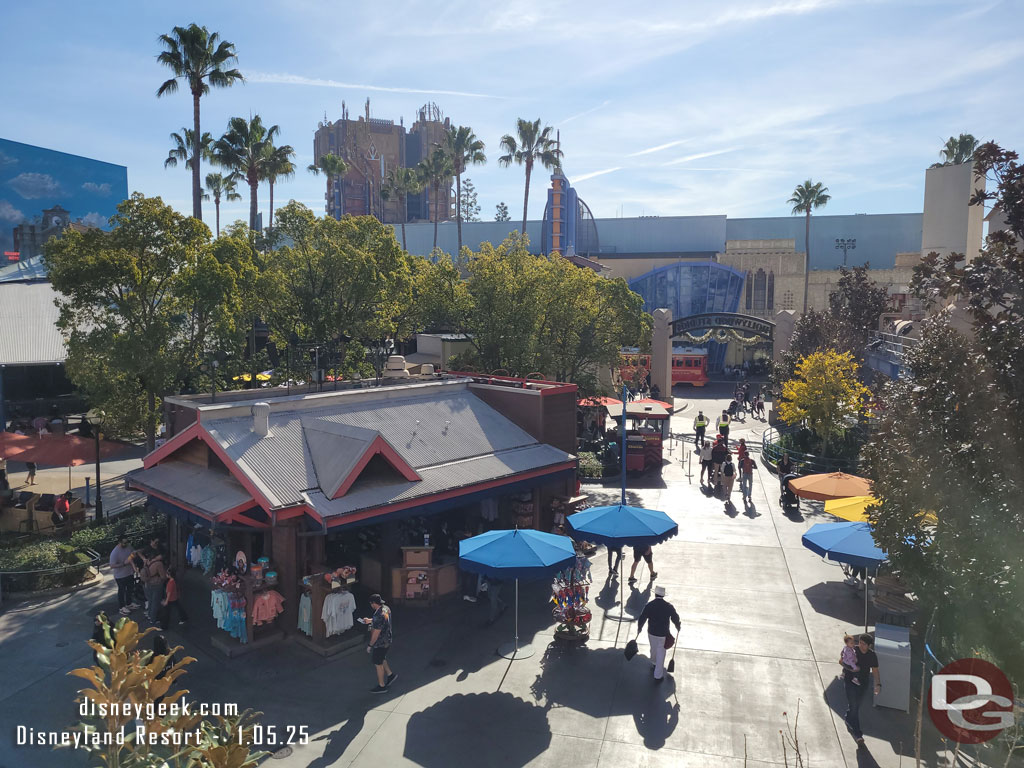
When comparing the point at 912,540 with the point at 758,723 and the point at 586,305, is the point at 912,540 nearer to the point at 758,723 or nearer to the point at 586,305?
the point at 758,723

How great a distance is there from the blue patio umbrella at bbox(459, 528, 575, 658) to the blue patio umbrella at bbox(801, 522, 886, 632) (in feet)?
16.1

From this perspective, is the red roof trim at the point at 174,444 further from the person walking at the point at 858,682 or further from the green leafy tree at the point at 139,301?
the person walking at the point at 858,682

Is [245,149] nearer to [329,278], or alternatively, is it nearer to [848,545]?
[329,278]

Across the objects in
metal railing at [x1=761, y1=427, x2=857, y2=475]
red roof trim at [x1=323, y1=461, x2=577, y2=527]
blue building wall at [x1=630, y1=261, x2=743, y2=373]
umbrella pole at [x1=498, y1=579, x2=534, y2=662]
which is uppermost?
blue building wall at [x1=630, y1=261, x2=743, y2=373]

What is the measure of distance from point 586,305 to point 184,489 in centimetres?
1893

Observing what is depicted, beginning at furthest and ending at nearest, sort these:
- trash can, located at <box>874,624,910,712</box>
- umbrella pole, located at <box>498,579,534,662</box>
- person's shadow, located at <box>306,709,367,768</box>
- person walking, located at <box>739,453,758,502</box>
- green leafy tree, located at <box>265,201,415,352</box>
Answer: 1. green leafy tree, located at <box>265,201,415,352</box>
2. person walking, located at <box>739,453,758,502</box>
3. umbrella pole, located at <box>498,579,534,662</box>
4. trash can, located at <box>874,624,910,712</box>
5. person's shadow, located at <box>306,709,367,768</box>

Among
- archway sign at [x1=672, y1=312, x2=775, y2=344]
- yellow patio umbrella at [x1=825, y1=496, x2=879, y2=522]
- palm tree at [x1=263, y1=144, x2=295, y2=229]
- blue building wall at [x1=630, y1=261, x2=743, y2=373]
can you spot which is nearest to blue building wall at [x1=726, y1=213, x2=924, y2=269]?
blue building wall at [x1=630, y1=261, x2=743, y2=373]

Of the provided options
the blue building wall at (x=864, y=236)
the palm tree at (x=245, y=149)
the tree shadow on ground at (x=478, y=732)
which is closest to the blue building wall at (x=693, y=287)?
the blue building wall at (x=864, y=236)

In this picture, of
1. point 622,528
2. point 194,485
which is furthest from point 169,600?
point 622,528

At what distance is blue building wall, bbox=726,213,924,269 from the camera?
9888 cm

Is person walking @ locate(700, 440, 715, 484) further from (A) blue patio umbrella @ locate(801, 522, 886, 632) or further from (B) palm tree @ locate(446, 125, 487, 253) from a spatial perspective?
(B) palm tree @ locate(446, 125, 487, 253)

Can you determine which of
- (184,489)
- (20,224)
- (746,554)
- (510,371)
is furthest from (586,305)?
(20,224)

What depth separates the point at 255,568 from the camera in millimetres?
13508

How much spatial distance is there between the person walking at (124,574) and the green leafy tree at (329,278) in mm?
12909
